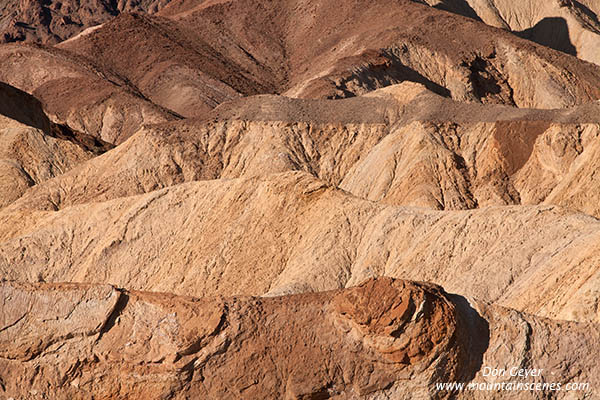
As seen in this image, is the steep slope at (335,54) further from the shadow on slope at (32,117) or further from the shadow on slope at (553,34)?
the shadow on slope at (553,34)

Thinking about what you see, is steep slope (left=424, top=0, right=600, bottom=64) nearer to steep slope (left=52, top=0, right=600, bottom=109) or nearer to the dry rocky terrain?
steep slope (left=52, top=0, right=600, bottom=109)

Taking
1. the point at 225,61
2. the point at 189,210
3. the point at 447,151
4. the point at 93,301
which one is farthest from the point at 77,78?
the point at 93,301

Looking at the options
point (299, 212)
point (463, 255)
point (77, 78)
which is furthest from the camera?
point (77, 78)

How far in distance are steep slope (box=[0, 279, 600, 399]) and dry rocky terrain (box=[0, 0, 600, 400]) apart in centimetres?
4

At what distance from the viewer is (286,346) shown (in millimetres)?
17328

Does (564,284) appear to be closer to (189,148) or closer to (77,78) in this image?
(189,148)

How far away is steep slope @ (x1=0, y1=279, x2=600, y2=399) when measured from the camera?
56.0 ft

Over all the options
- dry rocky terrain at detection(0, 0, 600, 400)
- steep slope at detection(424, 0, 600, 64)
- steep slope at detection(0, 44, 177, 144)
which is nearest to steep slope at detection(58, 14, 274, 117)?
dry rocky terrain at detection(0, 0, 600, 400)

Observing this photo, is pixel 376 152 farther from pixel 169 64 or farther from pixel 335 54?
pixel 335 54

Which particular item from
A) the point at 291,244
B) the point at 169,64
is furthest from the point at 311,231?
the point at 169,64

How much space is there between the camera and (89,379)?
57.6ft

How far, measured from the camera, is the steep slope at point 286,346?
17.1 m

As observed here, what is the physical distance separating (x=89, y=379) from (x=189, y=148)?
90.2 ft

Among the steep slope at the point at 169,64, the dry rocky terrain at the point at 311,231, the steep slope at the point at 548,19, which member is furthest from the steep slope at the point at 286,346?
the steep slope at the point at 548,19
